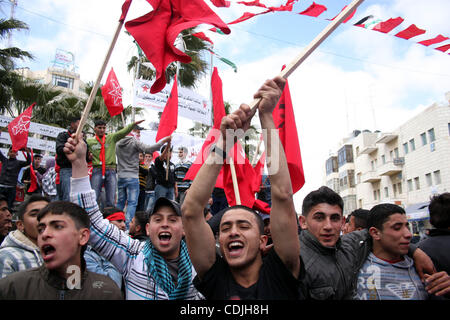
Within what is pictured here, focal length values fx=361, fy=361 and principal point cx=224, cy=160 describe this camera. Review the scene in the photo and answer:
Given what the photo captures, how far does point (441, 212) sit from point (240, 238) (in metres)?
2.12

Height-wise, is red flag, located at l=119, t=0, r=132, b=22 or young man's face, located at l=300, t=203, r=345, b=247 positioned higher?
red flag, located at l=119, t=0, r=132, b=22

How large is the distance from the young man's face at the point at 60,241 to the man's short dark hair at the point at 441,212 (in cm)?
296

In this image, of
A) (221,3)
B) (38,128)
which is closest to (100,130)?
(221,3)

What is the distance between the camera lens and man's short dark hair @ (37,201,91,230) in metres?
2.24

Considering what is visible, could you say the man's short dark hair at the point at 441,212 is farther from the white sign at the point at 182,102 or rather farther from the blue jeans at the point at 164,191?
the white sign at the point at 182,102

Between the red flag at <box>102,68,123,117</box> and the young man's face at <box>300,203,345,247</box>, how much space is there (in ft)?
17.0

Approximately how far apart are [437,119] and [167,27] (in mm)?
30801

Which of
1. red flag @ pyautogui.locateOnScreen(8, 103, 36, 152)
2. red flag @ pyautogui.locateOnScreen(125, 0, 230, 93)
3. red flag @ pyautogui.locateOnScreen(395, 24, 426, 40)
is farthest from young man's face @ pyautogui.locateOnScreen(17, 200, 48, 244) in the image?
red flag @ pyautogui.locateOnScreen(8, 103, 36, 152)

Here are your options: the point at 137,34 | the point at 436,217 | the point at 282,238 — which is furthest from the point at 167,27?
the point at 436,217

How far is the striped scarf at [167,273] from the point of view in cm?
247

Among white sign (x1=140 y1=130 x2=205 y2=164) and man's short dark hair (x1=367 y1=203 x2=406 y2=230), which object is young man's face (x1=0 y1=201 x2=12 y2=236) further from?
white sign (x1=140 y1=130 x2=205 y2=164)

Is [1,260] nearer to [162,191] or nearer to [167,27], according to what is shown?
[167,27]

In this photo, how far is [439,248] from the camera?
298cm

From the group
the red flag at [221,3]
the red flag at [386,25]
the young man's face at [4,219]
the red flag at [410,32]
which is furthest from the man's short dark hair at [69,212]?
the red flag at [410,32]
